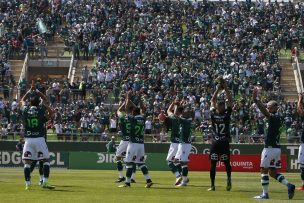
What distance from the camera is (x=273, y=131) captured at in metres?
24.3

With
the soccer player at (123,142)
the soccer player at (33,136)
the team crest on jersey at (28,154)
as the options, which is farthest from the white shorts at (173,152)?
the team crest on jersey at (28,154)

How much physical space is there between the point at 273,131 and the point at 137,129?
554 cm

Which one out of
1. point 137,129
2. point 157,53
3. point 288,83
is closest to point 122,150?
point 137,129

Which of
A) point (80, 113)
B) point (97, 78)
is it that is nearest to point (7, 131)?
point (80, 113)

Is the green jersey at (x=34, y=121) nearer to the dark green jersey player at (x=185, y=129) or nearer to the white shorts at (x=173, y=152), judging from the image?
the dark green jersey player at (x=185, y=129)

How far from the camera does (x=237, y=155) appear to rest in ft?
157

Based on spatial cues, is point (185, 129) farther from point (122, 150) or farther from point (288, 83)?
point (288, 83)

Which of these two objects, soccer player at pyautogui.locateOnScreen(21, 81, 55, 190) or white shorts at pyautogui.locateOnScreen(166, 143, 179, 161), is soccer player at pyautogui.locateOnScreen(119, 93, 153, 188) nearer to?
white shorts at pyautogui.locateOnScreen(166, 143, 179, 161)

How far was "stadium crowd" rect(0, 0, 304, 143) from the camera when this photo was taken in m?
54.1

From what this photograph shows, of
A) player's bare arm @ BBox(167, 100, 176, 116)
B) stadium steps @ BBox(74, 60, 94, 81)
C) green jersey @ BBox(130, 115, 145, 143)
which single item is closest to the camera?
green jersey @ BBox(130, 115, 145, 143)

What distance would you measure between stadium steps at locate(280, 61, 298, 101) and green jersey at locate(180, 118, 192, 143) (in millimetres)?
30608

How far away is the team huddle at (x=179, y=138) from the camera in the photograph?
24.3 metres

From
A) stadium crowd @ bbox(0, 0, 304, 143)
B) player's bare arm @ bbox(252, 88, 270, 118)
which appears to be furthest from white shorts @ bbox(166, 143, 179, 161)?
stadium crowd @ bbox(0, 0, 304, 143)

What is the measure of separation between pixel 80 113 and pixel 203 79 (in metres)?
9.39
